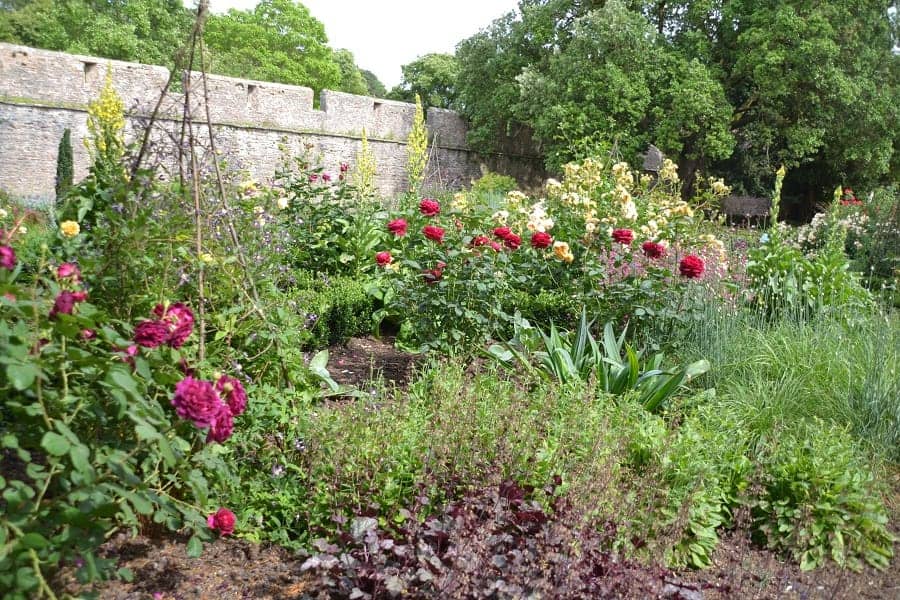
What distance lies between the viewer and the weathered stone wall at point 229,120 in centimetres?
1122

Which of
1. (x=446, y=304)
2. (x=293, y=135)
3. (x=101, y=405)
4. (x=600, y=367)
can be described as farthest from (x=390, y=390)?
(x=293, y=135)

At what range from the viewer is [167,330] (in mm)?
1726

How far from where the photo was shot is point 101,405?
173cm

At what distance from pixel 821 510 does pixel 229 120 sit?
41.4ft

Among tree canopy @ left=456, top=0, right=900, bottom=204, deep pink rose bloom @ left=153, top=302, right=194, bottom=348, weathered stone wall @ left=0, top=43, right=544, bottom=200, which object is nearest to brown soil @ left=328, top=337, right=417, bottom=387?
deep pink rose bloom @ left=153, top=302, right=194, bottom=348

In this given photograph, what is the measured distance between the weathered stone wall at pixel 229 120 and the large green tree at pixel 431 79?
1205cm

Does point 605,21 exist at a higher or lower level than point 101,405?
higher

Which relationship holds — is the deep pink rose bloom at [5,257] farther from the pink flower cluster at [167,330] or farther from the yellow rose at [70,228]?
the yellow rose at [70,228]

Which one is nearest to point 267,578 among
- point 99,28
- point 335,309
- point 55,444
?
point 55,444

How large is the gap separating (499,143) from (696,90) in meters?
5.11

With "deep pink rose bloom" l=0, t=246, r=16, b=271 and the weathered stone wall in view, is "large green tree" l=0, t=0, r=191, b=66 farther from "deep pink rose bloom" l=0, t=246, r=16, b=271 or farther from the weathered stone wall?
"deep pink rose bloom" l=0, t=246, r=16, b=271

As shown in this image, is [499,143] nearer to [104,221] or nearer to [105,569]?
[104,221]

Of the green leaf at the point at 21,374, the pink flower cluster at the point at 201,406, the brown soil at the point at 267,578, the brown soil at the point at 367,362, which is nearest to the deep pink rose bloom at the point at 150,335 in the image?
the pink flower cluster at the point at 201,406

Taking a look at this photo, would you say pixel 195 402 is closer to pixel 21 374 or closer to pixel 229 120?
pixel 21 374
